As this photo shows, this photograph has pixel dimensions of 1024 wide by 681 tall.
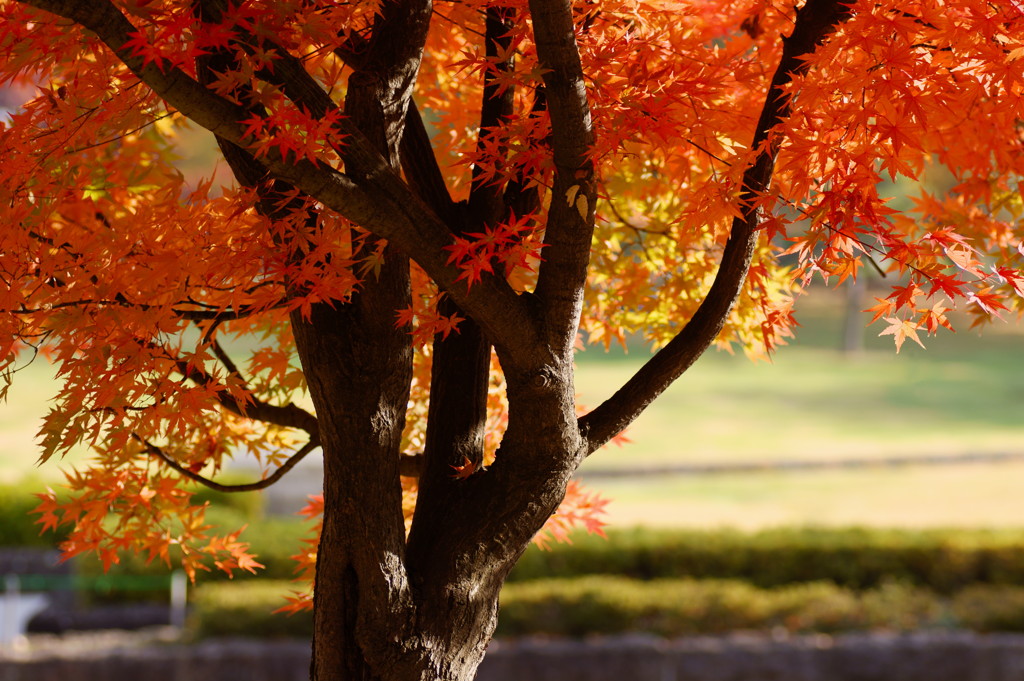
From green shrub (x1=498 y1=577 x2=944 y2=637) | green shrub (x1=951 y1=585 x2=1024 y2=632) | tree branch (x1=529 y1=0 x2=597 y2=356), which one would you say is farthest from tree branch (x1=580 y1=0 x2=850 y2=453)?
green shrub (x1=951 y1=585 x2=1024 y2=632)

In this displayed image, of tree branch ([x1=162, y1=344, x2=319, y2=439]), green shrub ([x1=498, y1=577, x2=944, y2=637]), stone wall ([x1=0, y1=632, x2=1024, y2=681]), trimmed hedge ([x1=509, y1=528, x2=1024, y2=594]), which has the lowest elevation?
stone wall ([x1=0, y1=632, x2=1024, y2=681])

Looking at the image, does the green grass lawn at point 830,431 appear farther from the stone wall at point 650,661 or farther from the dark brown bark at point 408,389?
the dark brown bark at point 408,389

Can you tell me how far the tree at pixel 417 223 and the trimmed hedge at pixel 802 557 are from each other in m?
4.54

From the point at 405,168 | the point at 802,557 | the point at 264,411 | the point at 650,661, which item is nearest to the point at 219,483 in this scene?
the point at 264,411

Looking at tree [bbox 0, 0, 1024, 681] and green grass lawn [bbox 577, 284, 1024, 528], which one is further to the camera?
green grass lawn [bbox 577, 284, 1024, 528]

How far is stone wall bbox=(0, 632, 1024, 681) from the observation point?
5.47m

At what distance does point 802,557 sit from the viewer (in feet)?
22.2

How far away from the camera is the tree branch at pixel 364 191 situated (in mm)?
1647

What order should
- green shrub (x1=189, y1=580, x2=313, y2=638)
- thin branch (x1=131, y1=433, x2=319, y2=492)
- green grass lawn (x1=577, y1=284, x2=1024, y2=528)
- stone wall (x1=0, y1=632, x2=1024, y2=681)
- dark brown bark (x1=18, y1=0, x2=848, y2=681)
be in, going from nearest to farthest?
dark brown bark (x1=18, y1=0, x2=848, y2=681) → thin branch (x1=131, y1=433, x2=319, y2=492) → stone wall (x1=0, y1=632, x2=1024, y2=681) → green shrub (x1=189, y1=580, x2=313, y2=638) → green grass lawn (x1=577, y1=284, x2=1024, y2=528)

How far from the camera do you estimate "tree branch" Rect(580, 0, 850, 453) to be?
6.89ft

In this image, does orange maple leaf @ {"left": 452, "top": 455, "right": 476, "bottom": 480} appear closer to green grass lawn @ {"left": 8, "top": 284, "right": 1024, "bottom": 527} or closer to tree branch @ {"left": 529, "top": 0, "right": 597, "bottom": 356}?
tree branch @ {"left": 529, "top": 0, "right": 597, "bottom": 356}

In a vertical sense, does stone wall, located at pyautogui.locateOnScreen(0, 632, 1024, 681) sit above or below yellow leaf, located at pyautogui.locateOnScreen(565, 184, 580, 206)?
below

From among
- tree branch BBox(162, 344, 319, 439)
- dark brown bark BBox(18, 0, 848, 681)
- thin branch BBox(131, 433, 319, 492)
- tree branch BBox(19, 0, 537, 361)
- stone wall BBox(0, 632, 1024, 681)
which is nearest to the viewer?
tree branch BBox(19, 0, 537, 361)

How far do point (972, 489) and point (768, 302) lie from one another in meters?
12.1
